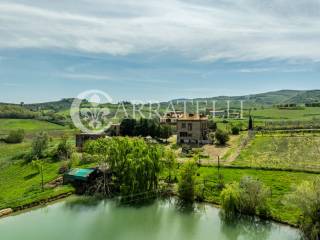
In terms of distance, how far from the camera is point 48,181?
40.4 meters

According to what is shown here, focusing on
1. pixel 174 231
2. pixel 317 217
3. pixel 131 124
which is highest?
pixel 131 124

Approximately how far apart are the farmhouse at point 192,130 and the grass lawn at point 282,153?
8596mm

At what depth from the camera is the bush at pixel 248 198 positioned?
28.2 metres

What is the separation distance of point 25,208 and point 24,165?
20.2m

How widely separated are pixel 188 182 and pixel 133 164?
18.5 feet

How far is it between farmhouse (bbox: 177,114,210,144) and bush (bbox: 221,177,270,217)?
103ft

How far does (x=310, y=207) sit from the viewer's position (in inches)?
944

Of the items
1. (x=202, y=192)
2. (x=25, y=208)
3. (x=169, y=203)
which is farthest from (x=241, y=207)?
(x=25, y=208)

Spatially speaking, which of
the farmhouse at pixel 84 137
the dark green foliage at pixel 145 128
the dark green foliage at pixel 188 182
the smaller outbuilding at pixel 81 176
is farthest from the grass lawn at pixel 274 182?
the farmhouse at pixel 84 137

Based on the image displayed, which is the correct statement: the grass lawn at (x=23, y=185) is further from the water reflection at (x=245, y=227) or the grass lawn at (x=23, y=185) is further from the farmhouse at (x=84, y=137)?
the water reflection at (x=245, y=227)

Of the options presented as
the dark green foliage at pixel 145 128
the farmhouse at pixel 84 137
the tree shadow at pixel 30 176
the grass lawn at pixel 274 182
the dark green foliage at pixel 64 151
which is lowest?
the tree shadow at pixel 30 176

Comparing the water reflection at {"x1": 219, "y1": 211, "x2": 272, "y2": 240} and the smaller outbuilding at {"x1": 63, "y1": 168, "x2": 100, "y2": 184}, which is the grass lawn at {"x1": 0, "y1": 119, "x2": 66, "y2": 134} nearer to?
the smaller outbuilding at {"x1": 63, "y1": 168, "x2": 100, "y2": 184}

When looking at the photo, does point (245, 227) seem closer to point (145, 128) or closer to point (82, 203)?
point (82, 203)

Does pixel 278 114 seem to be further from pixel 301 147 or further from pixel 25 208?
pixel 25 208
